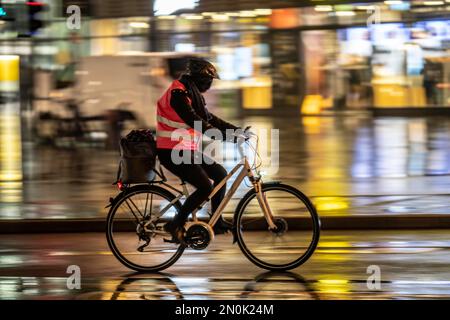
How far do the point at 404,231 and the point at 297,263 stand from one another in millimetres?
2661

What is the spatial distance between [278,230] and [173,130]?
4.11 ft

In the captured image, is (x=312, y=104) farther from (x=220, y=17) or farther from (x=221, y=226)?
(x=221, y=226)

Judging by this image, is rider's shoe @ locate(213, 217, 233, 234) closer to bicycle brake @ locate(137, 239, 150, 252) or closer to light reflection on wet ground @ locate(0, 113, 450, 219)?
bicycle brake @ locate(137, 239, 150, 252)

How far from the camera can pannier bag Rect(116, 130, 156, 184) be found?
750cm

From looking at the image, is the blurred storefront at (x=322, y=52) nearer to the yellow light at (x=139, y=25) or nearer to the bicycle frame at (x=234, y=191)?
the yellow light at (x=139, y=25)

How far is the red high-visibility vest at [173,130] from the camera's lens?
24.2ft

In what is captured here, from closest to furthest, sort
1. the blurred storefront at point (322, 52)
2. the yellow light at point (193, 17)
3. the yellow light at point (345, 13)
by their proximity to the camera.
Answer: the yellow light at point (193, 17) → the blurred storefront at point (322, 52) → the yellow light at point (345, 13)

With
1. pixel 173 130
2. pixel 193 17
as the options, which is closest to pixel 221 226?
pixel 173 130

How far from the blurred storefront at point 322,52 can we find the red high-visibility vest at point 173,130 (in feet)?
48.1

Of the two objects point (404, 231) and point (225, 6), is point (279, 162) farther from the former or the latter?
point (404, 231)

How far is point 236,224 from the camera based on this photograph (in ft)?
24.6

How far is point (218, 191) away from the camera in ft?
24.7

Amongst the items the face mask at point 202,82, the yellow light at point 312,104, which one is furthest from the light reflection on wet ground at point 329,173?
the yellow light at point 312,104
